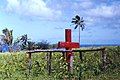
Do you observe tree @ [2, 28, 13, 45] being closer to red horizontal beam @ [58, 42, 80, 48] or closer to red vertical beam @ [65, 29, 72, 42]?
red vertical beam @ [65, 29, 72, 42]

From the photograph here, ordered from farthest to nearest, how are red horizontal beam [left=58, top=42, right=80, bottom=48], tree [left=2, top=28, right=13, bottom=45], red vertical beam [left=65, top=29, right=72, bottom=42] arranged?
tree [left=2, top=28, right=13, bottom=45] < red vertical beam [left=65, top=29, right=72, bottom=42] < red horizontal beam [left=58, top=42, right=80, bottom=48]

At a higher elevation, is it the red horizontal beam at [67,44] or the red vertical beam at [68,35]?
the red vertical beam at [68,35]

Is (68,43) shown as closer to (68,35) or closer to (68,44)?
(68,44)

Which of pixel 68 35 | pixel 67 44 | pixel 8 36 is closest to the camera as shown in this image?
pixel 67 44

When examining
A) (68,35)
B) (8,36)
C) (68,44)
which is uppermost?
(68,35)

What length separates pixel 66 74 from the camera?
40.5 feet

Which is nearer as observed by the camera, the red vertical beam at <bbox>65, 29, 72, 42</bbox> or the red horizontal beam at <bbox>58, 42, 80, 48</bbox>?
the red horizontal beam at <bbox>58, 42, 80, 48</bbox>

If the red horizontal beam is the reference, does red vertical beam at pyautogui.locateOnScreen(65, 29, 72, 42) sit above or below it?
above

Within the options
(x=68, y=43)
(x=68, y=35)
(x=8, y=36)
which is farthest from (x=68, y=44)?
(x=8, y=36)

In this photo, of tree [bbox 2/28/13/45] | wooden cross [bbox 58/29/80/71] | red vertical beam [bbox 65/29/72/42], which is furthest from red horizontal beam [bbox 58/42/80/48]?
tree [bbox 2/28/13/45]

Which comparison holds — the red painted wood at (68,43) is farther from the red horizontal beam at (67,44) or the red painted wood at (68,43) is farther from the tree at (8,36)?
the tree at (8,36)

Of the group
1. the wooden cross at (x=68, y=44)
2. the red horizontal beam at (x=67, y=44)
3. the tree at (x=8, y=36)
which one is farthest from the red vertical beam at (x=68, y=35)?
the tree at (x=8, y=36)

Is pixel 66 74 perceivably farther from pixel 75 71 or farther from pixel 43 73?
pixel 43 73

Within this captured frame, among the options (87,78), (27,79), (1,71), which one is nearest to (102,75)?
(87,78)
